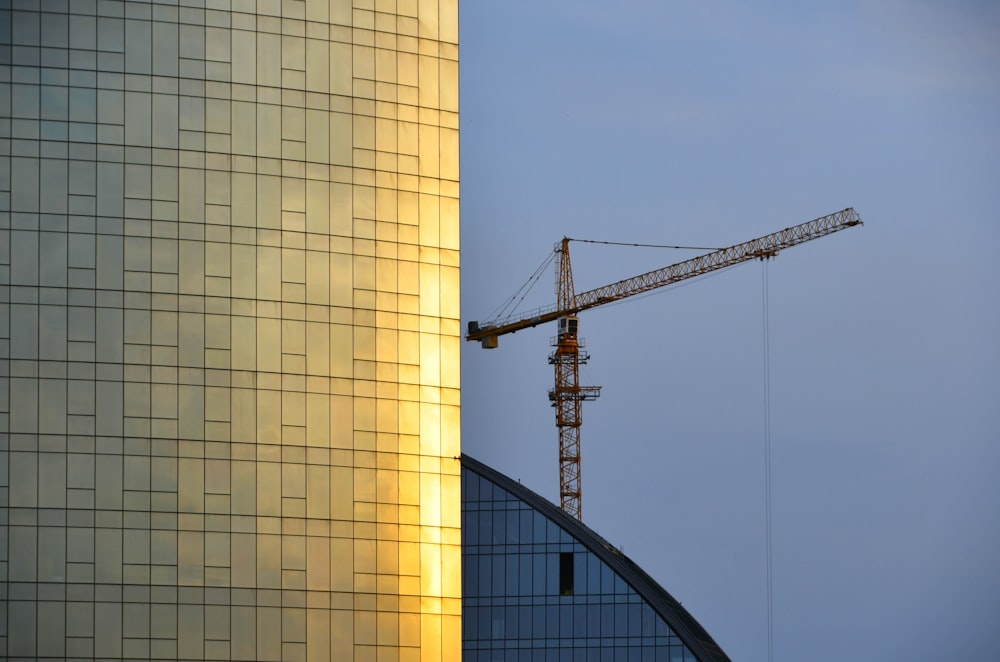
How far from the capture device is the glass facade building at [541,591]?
116 metres

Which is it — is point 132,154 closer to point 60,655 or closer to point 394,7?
point 394,7

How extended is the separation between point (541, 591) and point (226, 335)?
3816 centimetres

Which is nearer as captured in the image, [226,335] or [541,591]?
[226,335]

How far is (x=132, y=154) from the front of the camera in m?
86.9

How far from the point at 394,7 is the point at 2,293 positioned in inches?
1067

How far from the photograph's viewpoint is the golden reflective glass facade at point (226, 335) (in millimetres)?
84000

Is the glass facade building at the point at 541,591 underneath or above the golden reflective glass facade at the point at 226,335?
underneath

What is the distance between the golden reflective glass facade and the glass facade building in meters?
24.7

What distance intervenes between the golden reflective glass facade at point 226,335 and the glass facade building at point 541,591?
24691mm

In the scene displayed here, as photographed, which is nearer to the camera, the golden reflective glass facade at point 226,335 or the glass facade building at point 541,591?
the golden reflective glass facade at point 226,335

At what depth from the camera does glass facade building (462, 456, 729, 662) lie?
11569cm

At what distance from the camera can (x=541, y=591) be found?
11669cm

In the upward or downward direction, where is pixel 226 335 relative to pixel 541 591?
upward

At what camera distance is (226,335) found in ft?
287
